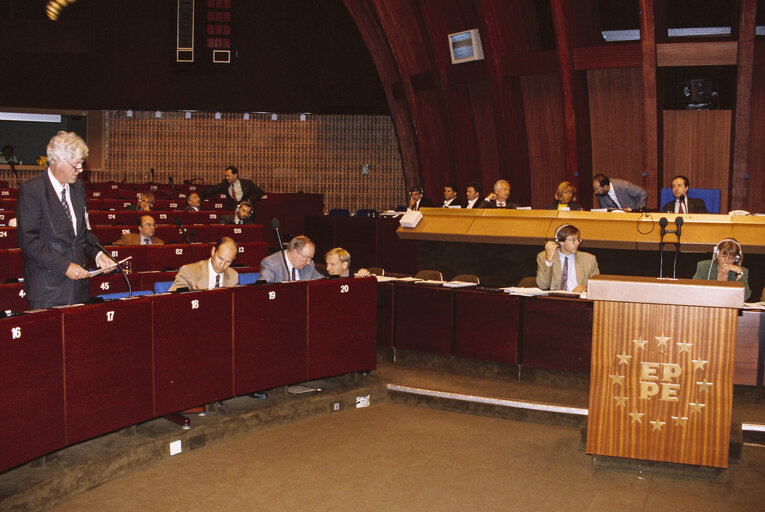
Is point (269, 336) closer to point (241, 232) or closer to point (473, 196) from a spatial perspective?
point (473, 196)

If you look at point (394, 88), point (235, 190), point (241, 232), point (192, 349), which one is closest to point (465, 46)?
point (394, 88)

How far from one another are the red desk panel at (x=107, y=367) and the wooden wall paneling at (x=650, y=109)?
26.9 ft

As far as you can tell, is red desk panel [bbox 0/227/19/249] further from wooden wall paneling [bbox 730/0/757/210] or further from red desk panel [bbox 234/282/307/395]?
wooden wall paneling [bbox 730/0/757/210]

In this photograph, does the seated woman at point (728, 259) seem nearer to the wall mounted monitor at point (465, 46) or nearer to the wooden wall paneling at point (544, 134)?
the wooden wall paneling at point (544, 134)

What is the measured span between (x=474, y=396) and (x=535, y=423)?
499 millimetres

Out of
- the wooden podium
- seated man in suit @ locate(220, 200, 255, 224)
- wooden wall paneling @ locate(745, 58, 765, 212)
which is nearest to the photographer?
the wooden podium

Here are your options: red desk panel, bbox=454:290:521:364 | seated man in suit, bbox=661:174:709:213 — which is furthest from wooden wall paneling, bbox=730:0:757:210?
red desk panel, bbox=454:290:521:364

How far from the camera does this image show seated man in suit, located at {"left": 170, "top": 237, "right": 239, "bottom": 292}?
17.9ft

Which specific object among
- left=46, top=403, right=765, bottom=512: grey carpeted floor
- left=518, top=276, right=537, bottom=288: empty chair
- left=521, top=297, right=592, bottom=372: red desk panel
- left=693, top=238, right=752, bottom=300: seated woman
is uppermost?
left=693, top=238, right=752, bottom=300: seated woman

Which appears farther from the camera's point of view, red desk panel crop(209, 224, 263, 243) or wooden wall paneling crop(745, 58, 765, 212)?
wooden wall paneling crop(745, 58, 765, 212)

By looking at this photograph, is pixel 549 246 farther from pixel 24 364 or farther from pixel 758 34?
pixel 758 34

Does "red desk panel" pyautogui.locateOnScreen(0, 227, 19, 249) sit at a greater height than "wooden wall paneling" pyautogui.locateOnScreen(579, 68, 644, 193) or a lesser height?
lesser

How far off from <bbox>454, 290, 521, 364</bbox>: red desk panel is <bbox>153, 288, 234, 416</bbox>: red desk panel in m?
2.22

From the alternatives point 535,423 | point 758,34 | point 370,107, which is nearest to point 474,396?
point 535,423
